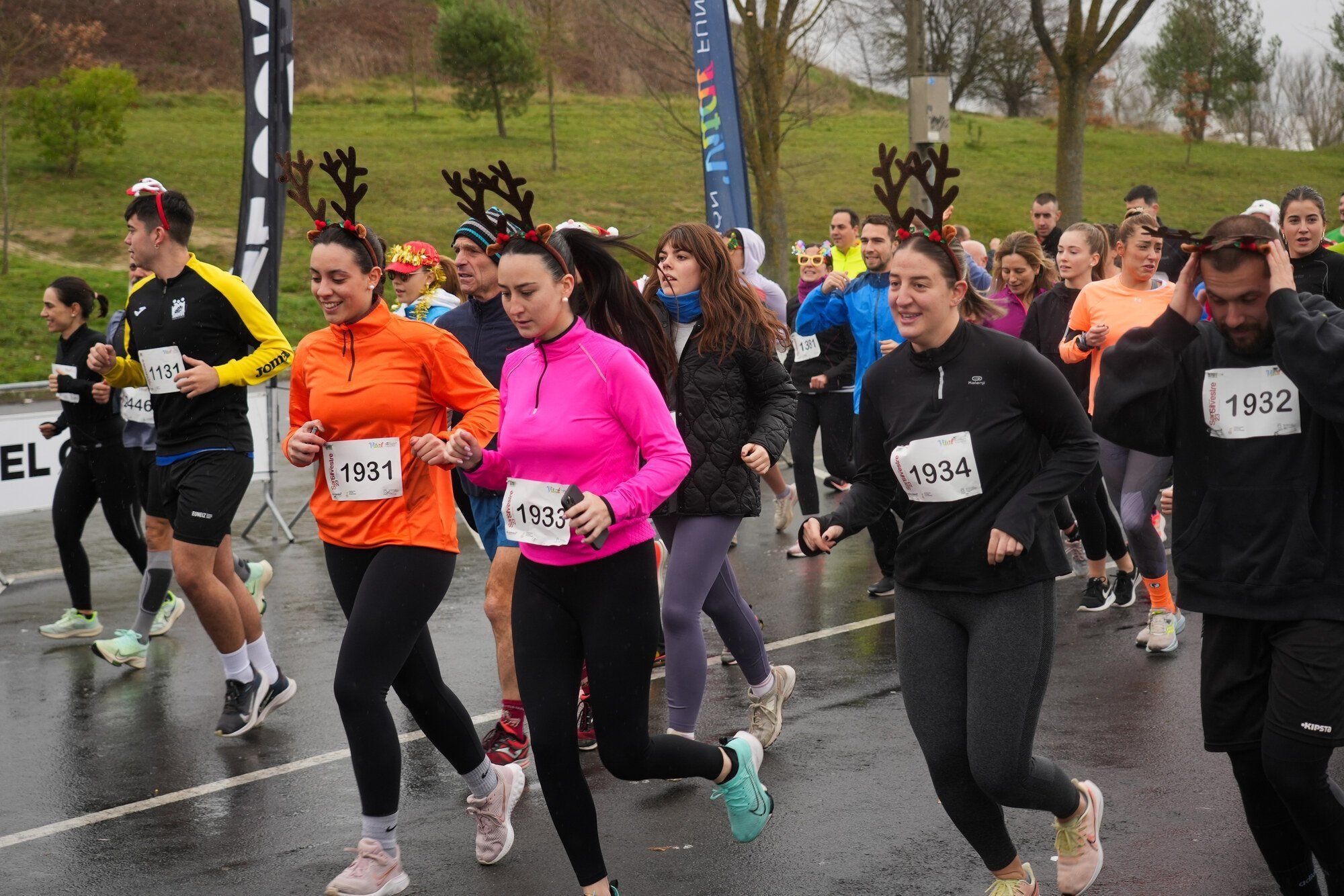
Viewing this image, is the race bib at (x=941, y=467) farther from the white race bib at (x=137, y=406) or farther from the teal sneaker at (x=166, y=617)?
the teal sneaker at (x=166, y=617)

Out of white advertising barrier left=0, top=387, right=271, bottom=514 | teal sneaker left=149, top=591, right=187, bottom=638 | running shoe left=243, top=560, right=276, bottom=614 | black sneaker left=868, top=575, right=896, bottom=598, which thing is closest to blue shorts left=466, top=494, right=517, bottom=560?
running shoe left=243, top=560, right=276, bottom=614

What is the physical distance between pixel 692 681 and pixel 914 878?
49.7 inches

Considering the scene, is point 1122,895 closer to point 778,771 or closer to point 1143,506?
point 778,771

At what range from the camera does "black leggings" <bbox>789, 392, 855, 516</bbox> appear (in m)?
9.75

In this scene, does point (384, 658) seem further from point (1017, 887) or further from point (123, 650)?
point (123, 650)

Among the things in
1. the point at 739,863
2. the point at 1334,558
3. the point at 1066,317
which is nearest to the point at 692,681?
the point at 739,863

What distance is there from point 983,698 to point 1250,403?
40.3 inches

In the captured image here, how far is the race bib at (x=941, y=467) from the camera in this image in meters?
3.87

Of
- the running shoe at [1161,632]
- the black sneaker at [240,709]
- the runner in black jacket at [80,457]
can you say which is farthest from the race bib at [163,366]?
the running shoe at [1161,632]

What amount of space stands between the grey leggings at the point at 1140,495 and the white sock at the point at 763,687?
229cm

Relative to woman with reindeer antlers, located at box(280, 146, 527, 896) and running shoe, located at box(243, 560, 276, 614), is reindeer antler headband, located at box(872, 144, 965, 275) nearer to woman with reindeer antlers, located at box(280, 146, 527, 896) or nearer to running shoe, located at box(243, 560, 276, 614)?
woman with reindeer antlers, located at box(280, 146, 527, 896)

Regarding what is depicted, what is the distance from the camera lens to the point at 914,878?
438 centimetres

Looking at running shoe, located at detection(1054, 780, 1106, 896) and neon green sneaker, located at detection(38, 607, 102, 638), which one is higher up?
running shoe, located at detection(1054, 780, 1106, 896)

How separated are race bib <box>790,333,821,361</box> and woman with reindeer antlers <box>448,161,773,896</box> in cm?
595
